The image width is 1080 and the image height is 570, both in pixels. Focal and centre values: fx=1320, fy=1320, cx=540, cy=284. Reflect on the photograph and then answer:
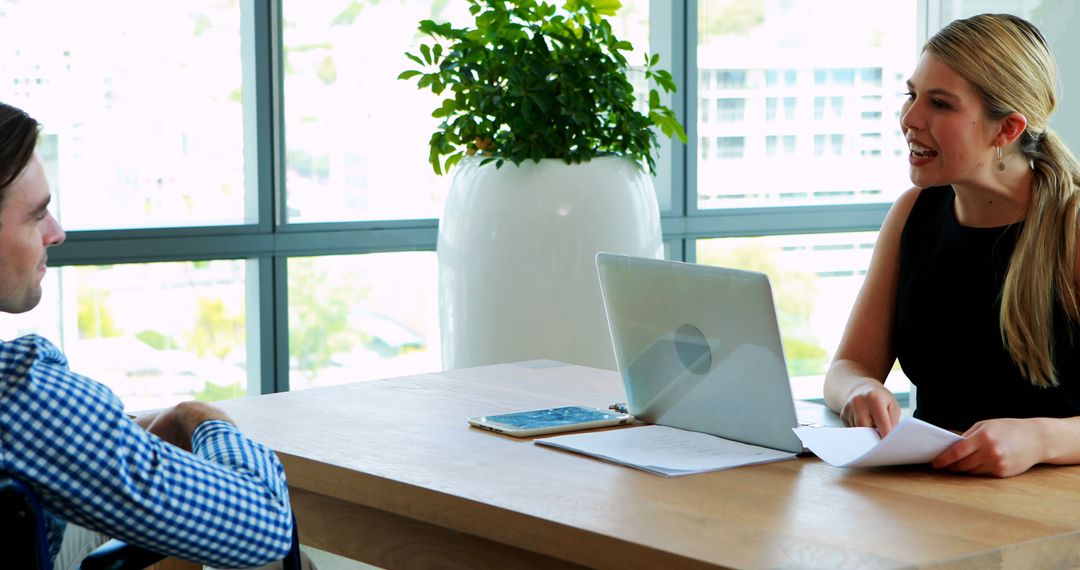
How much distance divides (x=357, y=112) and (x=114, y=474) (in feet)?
11.2

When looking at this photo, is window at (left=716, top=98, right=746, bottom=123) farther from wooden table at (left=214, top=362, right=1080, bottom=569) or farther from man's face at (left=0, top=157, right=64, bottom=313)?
man's face at (left=0, top=157, right=64, bottom=313)

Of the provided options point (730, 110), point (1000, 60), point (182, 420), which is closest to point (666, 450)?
point (182, 420)

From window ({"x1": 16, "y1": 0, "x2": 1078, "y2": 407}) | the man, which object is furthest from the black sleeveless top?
window ({"x1": 16, "y1": 0, "x2": 1078, "y2": 407})

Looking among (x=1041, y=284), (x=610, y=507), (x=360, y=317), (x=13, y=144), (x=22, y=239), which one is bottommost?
(x=360, y=317)

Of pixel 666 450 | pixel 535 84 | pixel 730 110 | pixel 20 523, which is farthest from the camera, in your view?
pixel 730 110

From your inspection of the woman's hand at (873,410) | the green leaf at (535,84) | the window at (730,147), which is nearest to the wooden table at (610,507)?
the woman's hand at (873,410)

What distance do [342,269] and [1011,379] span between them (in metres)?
2.86

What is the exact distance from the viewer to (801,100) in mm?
5285

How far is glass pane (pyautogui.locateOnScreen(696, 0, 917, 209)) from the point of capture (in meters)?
5.18

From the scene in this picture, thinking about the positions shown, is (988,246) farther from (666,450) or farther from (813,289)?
(813,289)

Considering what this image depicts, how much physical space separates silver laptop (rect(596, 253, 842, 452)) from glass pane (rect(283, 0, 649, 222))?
8.52 feet

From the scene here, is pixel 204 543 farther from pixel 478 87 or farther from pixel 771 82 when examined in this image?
pixel 771 82

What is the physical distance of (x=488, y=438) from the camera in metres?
1.97

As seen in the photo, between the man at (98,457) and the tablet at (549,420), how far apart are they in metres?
0.53
